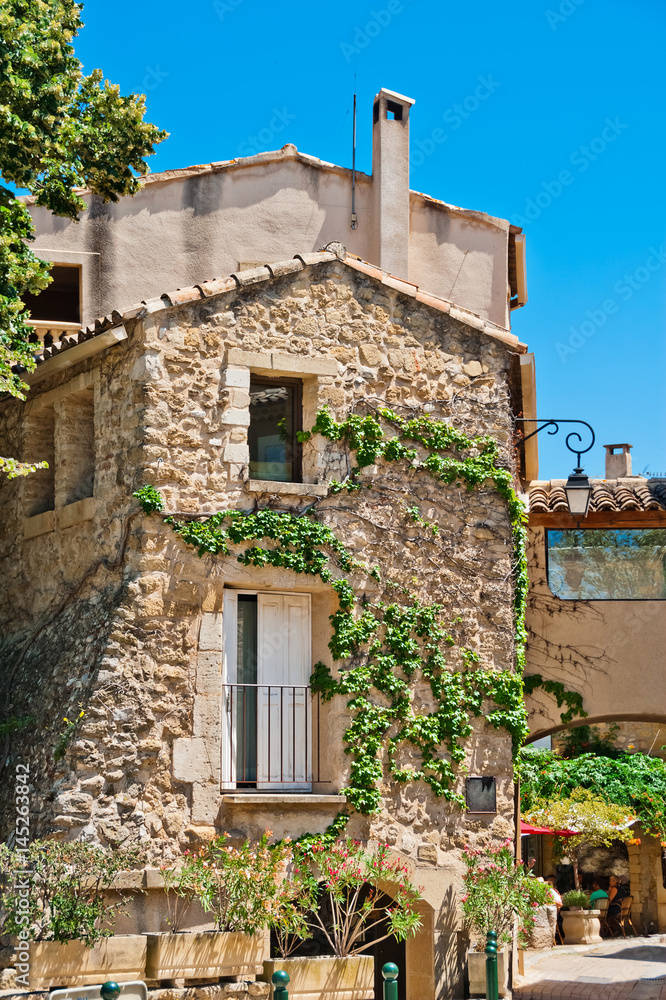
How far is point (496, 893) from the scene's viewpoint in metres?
10.4

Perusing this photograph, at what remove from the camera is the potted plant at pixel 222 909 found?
Answer: 817 centimetres

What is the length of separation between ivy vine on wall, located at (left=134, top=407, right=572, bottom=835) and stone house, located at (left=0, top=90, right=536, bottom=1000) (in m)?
0.04

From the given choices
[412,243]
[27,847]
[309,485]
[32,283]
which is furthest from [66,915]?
[412,243]

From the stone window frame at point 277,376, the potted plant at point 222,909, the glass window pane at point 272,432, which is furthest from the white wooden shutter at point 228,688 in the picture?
the glass window pane at point 272,432

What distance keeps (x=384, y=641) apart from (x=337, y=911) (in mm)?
2349

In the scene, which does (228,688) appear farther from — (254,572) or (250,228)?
(250,228)

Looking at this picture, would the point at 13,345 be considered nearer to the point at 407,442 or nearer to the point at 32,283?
the point at 32,283

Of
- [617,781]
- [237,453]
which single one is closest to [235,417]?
[237,453]

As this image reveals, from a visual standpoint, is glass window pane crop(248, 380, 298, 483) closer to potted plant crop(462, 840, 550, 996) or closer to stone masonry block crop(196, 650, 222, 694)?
stone masonry block crop(196, 650, 222, 694)

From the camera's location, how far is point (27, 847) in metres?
9.13

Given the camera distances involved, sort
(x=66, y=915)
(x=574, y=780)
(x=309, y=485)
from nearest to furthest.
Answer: (x=66, y=915)
(x=309, y=485)
(x=574, y=780)

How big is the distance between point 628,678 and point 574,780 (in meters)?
8.04

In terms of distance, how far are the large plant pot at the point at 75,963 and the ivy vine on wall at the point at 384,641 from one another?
97.0 inches

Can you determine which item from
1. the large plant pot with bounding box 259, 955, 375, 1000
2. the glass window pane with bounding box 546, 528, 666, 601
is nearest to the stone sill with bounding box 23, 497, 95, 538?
the large plant pot with bounding box 259, 955, 375, 1000
